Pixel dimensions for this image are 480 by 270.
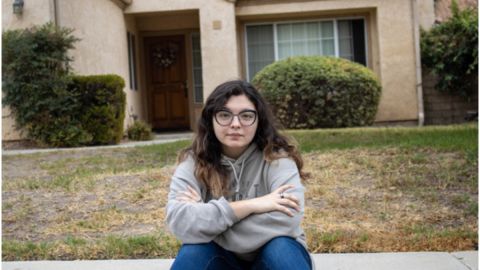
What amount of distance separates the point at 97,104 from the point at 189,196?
808cm

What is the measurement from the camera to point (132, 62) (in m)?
13.9

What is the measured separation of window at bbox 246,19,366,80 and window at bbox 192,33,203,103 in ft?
4.33

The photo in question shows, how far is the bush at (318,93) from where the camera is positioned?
1170 centimetres

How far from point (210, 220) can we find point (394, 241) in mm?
1868

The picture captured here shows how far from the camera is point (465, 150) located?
6918 mm

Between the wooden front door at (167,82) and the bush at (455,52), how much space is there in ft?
18.4

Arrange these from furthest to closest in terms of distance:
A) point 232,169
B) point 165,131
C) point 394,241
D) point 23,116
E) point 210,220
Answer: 1. point 165,131
2. point 23,116
3. point 394,241
4. point 232,169
5. point 210,220

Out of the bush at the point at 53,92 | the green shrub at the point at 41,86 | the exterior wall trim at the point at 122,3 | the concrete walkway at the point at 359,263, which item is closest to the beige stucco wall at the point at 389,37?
the exterior wall trim at the point at 122,3

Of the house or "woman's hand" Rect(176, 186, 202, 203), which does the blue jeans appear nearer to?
"woman's hand" Rect(176, 186, 202, 203)

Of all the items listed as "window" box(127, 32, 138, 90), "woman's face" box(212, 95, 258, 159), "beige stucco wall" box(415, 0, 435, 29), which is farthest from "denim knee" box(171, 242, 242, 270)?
"beige stucco wall" box(415, 0, 435, 29)

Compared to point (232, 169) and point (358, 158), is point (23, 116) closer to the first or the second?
point (358, 158)

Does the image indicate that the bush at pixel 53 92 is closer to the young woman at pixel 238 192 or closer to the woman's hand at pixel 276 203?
the young woman at pixel 238 192

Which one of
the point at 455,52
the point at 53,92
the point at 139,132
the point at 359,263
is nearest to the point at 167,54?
the point at 139,132

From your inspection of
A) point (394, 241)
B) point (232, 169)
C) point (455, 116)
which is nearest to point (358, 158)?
point (394, 241)
